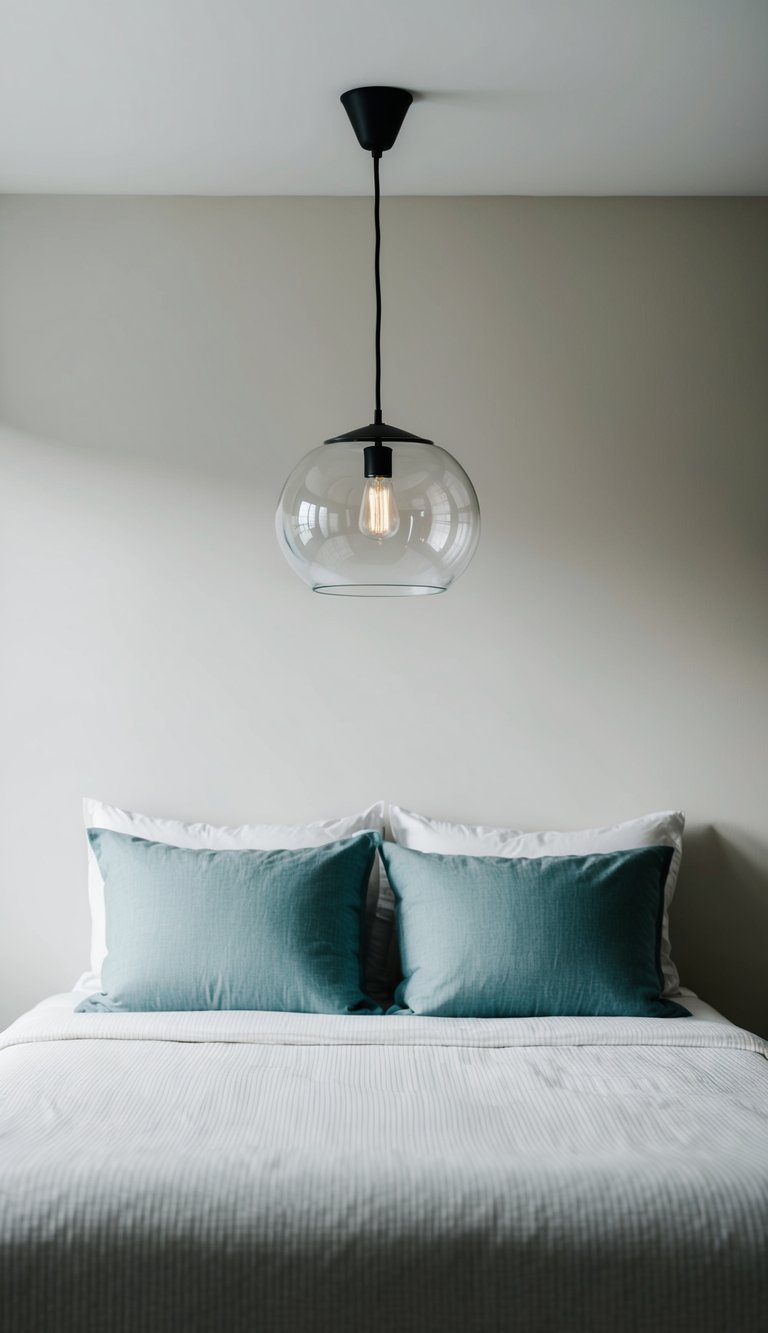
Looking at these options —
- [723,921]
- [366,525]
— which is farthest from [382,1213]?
[723,921]

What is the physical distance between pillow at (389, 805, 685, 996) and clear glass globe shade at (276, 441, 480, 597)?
114cm

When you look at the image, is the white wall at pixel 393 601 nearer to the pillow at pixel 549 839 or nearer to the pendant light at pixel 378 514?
the pillow at pixel 549 839

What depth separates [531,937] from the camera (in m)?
2.58

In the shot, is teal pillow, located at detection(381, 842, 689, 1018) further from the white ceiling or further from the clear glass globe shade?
the white ceiling

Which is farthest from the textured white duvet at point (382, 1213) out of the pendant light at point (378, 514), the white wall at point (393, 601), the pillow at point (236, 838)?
the white wall at point (393, 601)

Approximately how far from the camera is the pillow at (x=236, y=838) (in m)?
2.86

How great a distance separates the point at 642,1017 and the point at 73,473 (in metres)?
2.03

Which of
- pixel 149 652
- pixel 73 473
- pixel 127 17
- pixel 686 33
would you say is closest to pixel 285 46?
pixel 127 17

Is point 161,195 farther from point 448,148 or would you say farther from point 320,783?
point 320,783

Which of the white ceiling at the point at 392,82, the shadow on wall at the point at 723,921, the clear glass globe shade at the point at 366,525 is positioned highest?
the white ceiling at the point at 392,82

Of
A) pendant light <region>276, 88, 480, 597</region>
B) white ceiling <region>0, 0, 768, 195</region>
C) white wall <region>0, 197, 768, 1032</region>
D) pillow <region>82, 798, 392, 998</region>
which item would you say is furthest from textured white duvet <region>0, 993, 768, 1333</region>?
white ceiling <region>0, 0, 768, 195</region>

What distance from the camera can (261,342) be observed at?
3070mm

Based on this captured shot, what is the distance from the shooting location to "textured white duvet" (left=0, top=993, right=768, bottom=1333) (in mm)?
1620

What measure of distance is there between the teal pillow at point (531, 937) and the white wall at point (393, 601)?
14.9 inches
